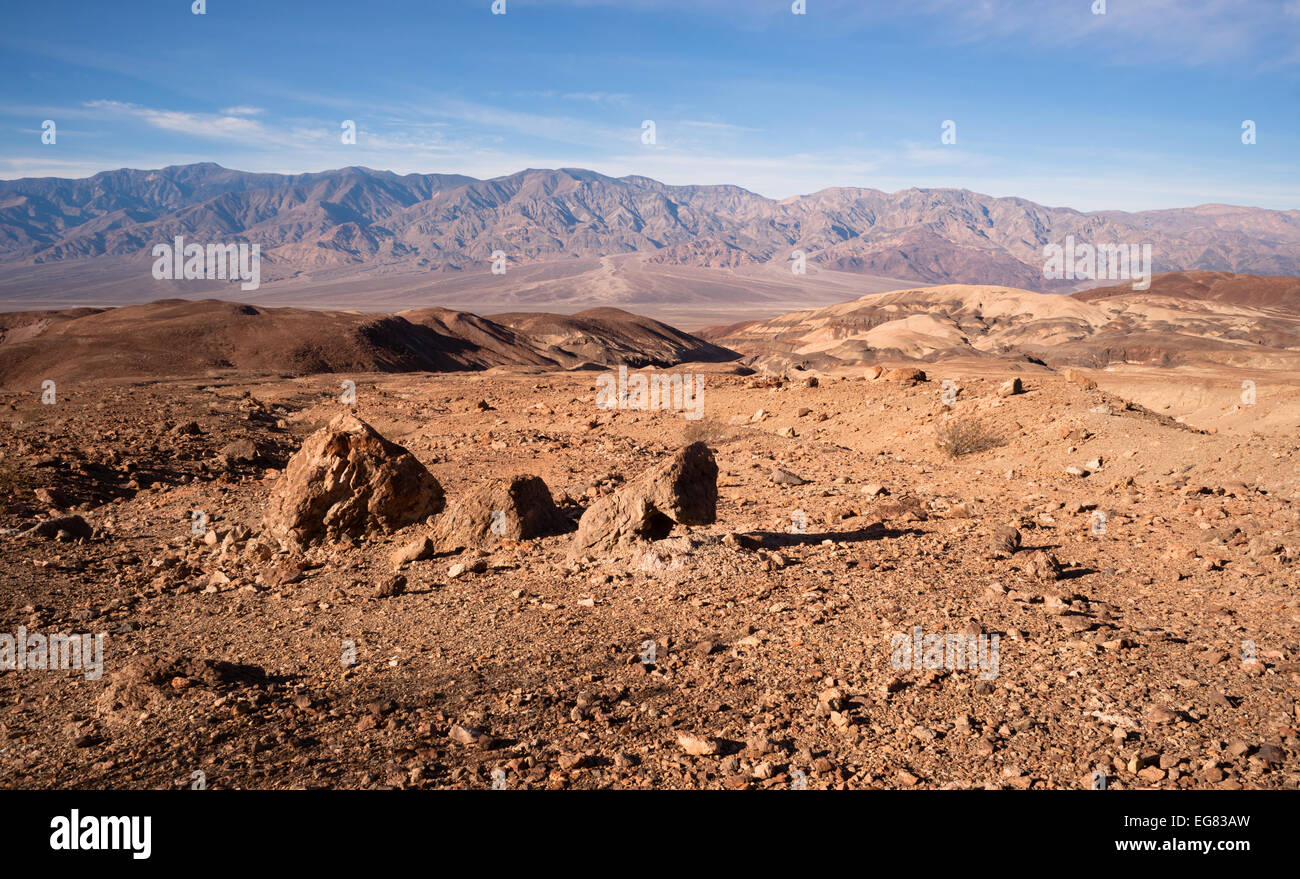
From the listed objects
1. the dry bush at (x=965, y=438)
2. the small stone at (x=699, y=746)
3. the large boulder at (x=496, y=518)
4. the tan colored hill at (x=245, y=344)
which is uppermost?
the tan colored hill at (x=245, y=344)

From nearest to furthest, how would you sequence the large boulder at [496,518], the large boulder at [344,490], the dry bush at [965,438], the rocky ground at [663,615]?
the rocky ground at [663,615] < the large boulder at [496,518] < the large boulder at [344,490] < the dry bush at [965,438]

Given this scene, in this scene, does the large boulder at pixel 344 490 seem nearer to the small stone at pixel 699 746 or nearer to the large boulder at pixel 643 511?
the large boulder at pixel 643 511

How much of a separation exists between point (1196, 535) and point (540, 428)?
1099cm

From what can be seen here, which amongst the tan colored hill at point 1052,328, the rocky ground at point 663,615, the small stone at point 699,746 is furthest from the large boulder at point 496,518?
the tan colored hill at point 1052,328

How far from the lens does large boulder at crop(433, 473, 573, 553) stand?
308 inches

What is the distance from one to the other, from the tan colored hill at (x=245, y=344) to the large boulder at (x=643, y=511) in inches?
1300

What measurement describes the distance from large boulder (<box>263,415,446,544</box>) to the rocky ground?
0.03 metres

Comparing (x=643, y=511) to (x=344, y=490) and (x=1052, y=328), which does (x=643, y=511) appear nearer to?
(x=344, y=490)

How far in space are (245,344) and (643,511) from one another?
44.9m

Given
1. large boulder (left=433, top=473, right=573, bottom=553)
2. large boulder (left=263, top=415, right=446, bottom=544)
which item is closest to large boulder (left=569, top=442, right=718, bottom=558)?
large boulder (left=433, top=473, right=573, bottom=553)

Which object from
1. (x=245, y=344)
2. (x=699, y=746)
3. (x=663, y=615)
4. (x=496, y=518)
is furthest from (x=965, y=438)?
(x=245, y=344)

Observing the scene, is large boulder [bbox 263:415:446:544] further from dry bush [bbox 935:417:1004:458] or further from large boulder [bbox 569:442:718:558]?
dry bush [bbox 935:417:1004:458]

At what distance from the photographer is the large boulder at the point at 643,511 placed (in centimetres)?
730
